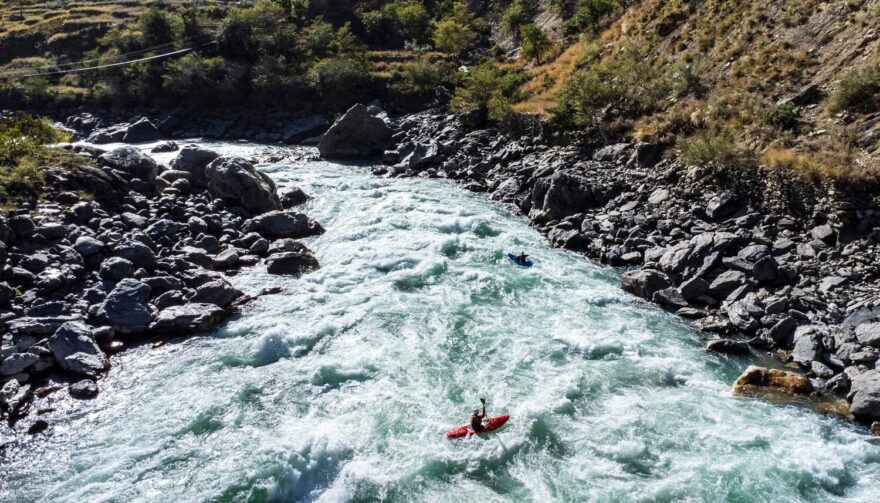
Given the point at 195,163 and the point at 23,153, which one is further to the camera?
the point at 195,163

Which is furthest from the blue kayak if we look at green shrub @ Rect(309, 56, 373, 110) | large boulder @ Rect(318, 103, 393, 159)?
green shrub @ Rect(309, 56, 373, 110)

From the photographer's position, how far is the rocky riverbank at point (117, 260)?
16.6 m

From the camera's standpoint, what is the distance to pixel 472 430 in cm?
1371

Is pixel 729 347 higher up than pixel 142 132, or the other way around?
pixel 142 132

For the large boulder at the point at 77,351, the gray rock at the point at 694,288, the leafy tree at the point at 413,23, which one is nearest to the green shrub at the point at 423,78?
the leafy tree at the point at 413,23

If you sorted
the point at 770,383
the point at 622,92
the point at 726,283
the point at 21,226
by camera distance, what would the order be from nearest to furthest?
the point at 770,383 < the point at 726,283 < the point at 21,226 < the point at 622,92

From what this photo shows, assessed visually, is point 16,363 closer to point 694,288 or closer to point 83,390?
point 83,390

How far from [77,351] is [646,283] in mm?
20294

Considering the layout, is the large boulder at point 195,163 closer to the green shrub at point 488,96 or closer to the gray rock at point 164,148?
the gray rock at point 164,148

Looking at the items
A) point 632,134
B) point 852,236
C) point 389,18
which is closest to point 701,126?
point 632,134

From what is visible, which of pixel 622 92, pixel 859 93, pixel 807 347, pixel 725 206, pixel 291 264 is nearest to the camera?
pixel 807 347

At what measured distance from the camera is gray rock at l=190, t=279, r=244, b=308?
20.2 m

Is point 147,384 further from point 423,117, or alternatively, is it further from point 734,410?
point 423,117

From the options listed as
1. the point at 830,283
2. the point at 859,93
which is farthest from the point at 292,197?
the point at 859,93
